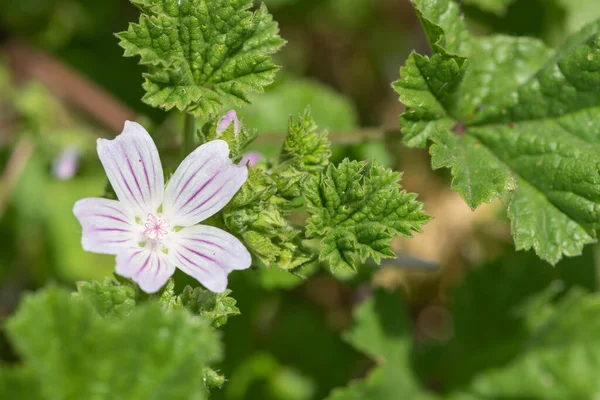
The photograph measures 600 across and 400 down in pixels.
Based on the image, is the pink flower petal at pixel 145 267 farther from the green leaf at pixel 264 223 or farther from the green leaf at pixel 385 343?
the green leaf at pixel 385 343

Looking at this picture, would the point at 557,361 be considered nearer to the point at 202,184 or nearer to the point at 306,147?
the point at 306,147

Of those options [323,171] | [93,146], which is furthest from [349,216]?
[93,146]

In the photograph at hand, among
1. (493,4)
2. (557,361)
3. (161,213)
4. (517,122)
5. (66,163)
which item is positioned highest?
(493,4)

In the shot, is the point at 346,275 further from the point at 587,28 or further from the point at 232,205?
the point at 587,28

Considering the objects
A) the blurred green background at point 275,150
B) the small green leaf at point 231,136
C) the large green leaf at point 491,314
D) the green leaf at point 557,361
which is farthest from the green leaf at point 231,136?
the green leaf at point 557,361

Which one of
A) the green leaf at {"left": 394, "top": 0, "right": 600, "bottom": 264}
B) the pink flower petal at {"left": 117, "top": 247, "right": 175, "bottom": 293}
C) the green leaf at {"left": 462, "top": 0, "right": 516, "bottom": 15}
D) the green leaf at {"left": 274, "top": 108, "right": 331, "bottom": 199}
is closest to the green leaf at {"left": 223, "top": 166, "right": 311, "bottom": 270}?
the green leaf at {"left": 274, "top": 108, "right": 331, "bottom": 199}

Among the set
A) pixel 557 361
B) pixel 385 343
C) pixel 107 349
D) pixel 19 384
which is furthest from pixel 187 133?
pixel 557 361
